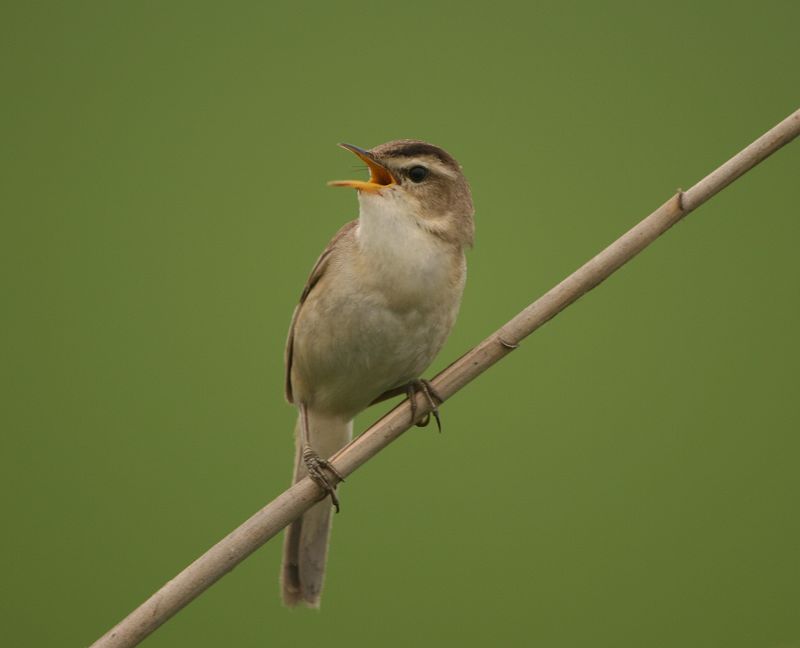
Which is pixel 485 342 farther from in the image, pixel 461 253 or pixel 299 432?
pixel 299 432

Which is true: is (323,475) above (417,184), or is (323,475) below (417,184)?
below

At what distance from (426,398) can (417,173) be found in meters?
0.52

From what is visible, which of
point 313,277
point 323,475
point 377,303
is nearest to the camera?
point 323,475

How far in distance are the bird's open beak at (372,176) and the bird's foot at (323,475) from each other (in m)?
0.60

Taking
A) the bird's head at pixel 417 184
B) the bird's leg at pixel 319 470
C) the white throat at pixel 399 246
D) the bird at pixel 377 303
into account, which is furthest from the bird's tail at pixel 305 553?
the bird's head at pixel 417 184

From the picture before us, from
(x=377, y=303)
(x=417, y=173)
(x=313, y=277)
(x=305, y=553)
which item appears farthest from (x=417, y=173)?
(x=305, y=553)

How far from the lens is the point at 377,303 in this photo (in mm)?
2287

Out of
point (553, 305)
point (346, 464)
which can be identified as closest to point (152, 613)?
point (346, 464)

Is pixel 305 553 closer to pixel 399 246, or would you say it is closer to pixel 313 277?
pixel 313 277

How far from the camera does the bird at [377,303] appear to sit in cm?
220

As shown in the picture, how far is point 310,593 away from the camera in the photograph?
2.50 m

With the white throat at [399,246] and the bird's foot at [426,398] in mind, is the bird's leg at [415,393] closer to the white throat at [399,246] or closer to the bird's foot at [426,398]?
the bird's foot at [426,398]

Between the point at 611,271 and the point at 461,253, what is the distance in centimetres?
55

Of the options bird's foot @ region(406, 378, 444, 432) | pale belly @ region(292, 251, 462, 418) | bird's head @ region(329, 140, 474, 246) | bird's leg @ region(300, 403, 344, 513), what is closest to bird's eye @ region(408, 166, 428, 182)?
bird's head @ region(329, 140, 474, 246)
